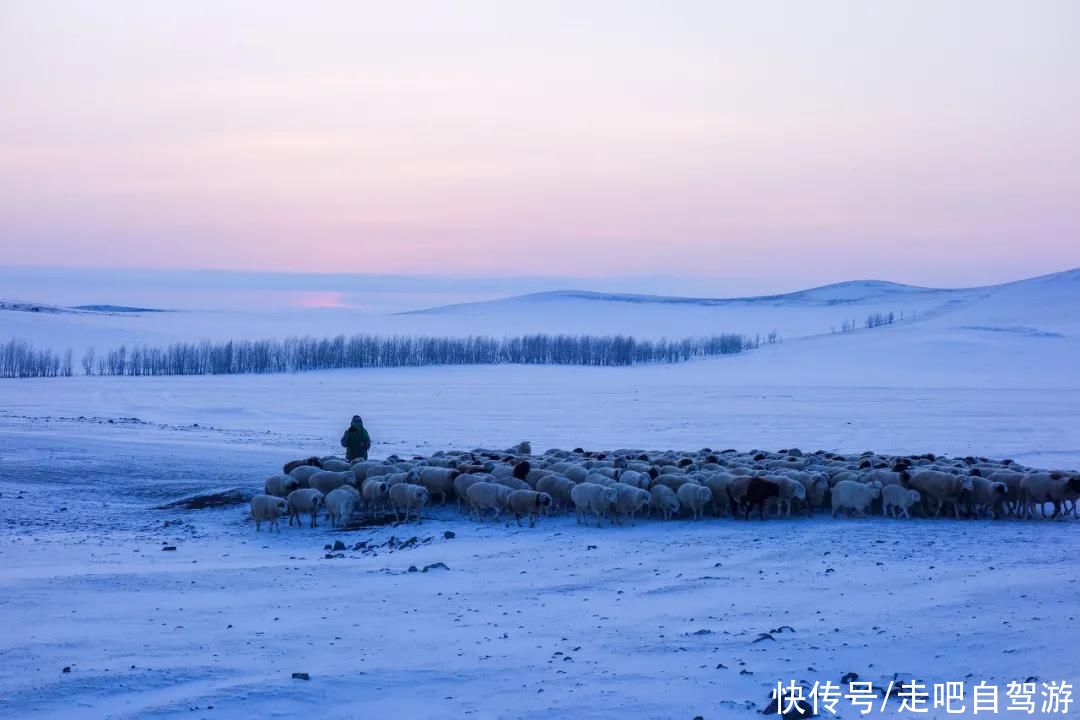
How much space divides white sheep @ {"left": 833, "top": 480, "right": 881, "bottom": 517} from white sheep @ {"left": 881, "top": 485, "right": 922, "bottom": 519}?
156mm

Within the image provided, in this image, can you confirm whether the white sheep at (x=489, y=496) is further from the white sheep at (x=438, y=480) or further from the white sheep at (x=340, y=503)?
the white sheep at (x=340, y=503)

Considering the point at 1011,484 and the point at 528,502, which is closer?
the point at 528,502

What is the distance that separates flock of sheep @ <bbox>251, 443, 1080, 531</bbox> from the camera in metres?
15.1

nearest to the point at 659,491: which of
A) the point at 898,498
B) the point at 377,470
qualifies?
the point at 898,498

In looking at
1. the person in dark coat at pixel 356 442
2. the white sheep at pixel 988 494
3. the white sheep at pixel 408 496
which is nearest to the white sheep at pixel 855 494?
the white sheep at pixel 988 494

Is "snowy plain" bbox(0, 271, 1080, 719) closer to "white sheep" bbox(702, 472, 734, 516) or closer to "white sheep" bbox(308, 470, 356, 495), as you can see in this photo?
"white sheep" bbox(702, 472, 734, 516)

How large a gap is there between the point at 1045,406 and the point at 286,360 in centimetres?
5792

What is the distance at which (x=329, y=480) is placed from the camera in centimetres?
1677

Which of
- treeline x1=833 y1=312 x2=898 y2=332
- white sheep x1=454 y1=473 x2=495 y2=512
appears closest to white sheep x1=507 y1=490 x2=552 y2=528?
white sheep x1=454 y1=473 x2=495 y2=512

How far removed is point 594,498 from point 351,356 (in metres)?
72.2

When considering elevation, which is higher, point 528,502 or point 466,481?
point 466,481

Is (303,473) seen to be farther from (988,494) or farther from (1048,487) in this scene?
(1048,487)

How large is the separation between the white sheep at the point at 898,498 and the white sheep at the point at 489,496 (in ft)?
18.3

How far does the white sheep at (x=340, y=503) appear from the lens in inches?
606
